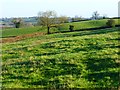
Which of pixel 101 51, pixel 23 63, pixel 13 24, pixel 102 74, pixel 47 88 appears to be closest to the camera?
pixel 47 88

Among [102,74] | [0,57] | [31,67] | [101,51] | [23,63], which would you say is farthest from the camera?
[0,57]

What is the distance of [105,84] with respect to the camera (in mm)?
17500

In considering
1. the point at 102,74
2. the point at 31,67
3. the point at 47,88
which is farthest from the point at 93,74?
the point at 31,67

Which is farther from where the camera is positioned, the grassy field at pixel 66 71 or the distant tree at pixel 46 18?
the distant tree at pixel 46 18

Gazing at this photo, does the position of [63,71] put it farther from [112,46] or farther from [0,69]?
[112,46]

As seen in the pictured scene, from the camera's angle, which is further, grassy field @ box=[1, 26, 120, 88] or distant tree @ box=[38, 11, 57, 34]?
distant tree @ box=[38, 11, 57, 34]

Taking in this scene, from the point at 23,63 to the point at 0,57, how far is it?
585 centimetres

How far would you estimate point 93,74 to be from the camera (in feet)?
63.6

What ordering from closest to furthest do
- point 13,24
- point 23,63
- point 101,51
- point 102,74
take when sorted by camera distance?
point 102,74 < point 23,63 < point 101,51 < point 13,24

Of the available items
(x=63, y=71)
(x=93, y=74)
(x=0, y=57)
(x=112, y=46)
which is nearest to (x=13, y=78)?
(x=63, y=71)

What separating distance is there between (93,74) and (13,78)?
577cm

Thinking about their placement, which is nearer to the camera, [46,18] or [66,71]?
[66,71]

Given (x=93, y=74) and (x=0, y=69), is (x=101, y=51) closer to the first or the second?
(x=93, y=74)

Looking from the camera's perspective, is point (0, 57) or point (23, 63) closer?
point (23, 63)
